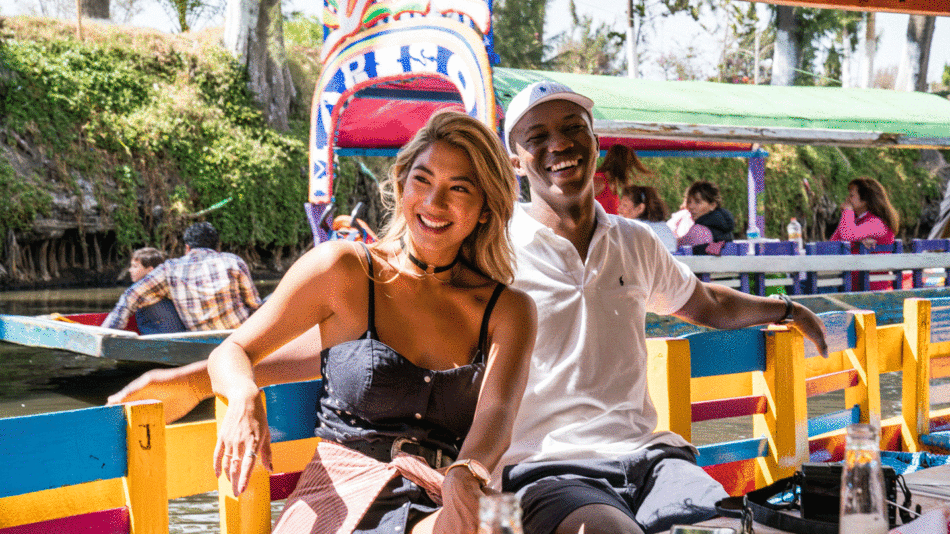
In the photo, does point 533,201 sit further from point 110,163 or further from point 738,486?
point 110,163

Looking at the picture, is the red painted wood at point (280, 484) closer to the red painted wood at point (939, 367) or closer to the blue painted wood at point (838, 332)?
the blue painted wood at point (838, 332)

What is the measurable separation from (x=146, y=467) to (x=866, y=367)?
9.11 feet

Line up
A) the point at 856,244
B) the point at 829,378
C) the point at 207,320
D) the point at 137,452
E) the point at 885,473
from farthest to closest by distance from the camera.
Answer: the point at 856,244
the point at 207,320
the point at 829,378
the point at 137,452
the point at 885,473

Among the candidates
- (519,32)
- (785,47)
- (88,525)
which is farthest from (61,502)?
(519,32)

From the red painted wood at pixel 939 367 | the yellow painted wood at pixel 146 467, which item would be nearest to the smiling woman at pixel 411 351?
the yellow painted wood at pixel 146 467

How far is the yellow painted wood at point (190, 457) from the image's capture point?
1.89 meters

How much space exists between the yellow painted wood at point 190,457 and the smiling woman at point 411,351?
0.22 meters

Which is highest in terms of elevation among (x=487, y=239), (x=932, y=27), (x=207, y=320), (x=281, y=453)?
(x=932, y=27)

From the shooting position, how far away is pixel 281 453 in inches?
80.9

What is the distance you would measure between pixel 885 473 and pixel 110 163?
62.7 ft

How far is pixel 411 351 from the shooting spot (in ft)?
6.24

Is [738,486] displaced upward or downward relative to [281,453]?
downward

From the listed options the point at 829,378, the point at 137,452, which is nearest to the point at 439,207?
the point at 137,452

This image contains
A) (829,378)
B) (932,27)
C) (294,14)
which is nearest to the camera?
(829,378)
